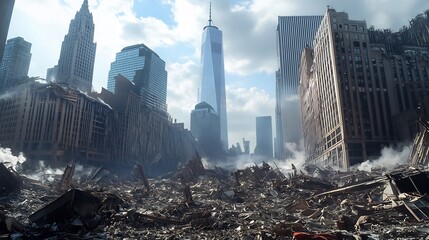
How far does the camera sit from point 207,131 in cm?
15350

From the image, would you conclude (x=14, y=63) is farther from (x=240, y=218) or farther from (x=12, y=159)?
(x=240, y=218)

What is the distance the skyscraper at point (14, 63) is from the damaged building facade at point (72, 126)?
71.7 m

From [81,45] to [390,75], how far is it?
123341 millimetres

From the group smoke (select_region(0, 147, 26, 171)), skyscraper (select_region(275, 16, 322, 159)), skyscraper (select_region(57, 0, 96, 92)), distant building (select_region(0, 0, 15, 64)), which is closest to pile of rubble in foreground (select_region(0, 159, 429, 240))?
distant building (select_region(0, 0, 15, 64))

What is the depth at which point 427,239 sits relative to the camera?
7.61 metres

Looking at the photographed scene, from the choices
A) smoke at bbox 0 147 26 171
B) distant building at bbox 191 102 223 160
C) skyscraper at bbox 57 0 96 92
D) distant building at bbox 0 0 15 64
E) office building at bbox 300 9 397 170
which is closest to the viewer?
distant building at bbox 0 0 15 64

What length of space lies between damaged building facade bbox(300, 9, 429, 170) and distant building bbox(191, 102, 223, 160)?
3327 inches

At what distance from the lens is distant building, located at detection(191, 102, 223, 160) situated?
144 meters

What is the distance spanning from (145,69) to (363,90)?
435ft

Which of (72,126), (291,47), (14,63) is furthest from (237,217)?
(291,47)

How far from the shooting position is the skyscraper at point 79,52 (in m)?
127

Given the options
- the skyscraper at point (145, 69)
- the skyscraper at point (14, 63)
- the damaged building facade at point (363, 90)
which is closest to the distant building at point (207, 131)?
the skyscraper at point (145, 69)

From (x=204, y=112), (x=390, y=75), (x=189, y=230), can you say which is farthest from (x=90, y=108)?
(x=204, y=112)

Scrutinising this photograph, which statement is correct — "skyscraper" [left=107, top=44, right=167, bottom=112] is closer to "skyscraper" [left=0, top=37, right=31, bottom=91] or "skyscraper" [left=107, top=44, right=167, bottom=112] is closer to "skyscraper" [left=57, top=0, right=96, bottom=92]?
"skyscraper" [left=57, top=0, right=96, bottom=92]
